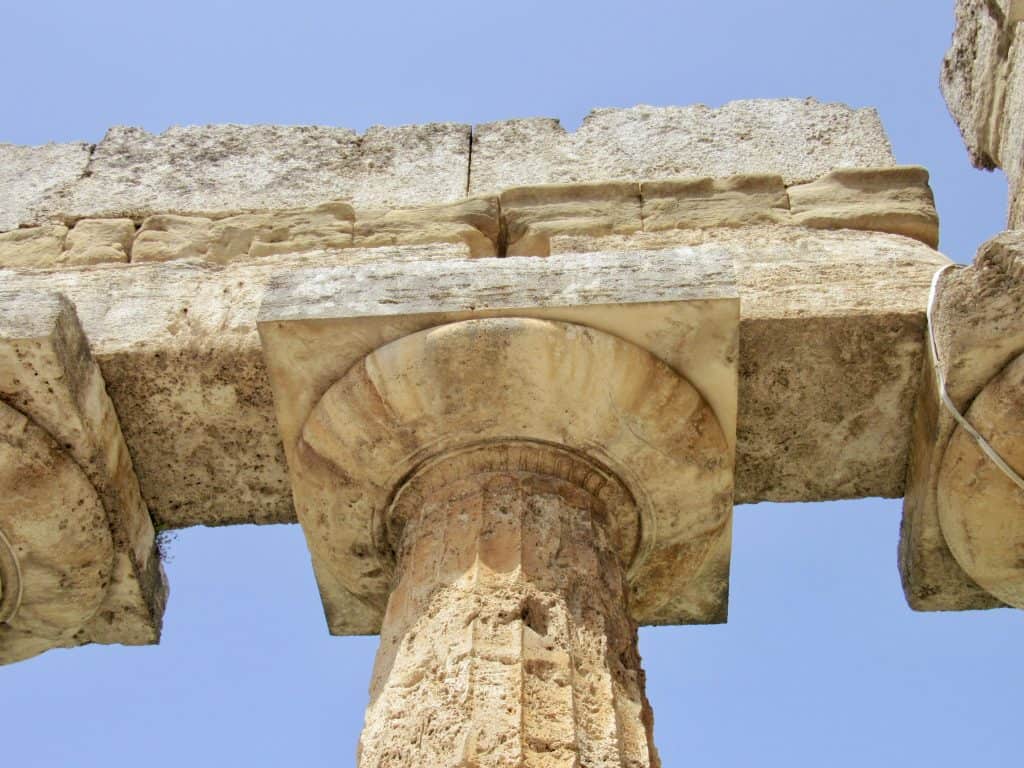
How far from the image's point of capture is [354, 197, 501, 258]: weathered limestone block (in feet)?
19.1

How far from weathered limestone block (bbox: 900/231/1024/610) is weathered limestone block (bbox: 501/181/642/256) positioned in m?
1.50

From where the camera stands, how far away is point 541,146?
21.8 ft

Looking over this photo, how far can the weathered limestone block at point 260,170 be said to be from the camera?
20.6 ft

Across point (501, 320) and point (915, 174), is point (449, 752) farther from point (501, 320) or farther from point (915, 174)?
point (915, 174)

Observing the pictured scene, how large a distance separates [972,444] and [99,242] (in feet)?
11.9

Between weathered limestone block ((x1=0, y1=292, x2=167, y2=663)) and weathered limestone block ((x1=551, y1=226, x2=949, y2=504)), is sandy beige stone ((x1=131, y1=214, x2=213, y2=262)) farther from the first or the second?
weathered limestone block ((x1=551, y1=226, x2=949, y2=504))

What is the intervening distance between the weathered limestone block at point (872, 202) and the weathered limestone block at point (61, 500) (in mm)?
2860

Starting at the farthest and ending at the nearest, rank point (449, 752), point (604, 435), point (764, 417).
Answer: point (764, 417) → point (604, 435) → point (449, 752)

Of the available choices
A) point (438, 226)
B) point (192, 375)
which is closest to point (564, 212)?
point (438, 226)

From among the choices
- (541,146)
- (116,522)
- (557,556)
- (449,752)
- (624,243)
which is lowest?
(449,752)

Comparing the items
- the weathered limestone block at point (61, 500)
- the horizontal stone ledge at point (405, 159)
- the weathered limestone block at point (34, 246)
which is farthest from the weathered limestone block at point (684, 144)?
the weathered limestone block at point (61, 500)

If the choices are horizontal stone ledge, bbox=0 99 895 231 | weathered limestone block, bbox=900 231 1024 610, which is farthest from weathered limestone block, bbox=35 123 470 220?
weathered limestone block, bbox=900 231 1024 610

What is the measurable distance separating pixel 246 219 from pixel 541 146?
1.48 metres

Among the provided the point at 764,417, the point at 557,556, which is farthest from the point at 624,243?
the point at 557,556
